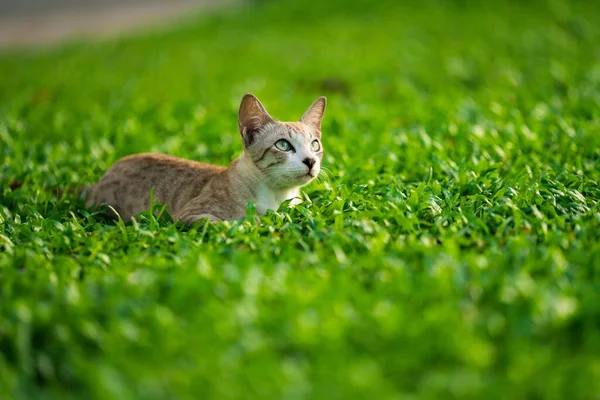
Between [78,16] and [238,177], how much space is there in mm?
13931

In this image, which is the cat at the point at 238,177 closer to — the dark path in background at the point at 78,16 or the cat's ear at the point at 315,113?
the cat's ear at the point at 315,113

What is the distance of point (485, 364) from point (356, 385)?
55 centimetres

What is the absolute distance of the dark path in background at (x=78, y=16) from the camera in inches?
574

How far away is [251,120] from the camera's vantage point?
4.68 m

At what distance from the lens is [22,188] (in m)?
5.18

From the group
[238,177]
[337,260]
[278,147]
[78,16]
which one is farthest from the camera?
[78,16]

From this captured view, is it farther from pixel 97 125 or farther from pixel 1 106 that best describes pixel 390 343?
pixel 1 106

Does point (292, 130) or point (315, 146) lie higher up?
point (292, 130)

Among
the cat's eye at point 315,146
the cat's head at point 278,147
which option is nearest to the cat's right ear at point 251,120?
the cat's head at point 278,147

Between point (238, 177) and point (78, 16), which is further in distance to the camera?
point (78, 16)

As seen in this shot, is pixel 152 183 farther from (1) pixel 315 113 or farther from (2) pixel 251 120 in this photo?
(1) pixel 315 113

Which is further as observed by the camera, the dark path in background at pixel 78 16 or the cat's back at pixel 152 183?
the dark path in background at pixel 78 16

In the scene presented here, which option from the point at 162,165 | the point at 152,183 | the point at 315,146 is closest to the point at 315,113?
the point at 315,146

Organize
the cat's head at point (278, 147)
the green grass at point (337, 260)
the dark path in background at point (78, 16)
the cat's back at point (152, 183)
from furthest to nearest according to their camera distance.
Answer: the dark path in background at point (78, 16)
the cat's back at point (152, 183)
the cat's head at point (278, 147)
the green grass at point (337, 260)
